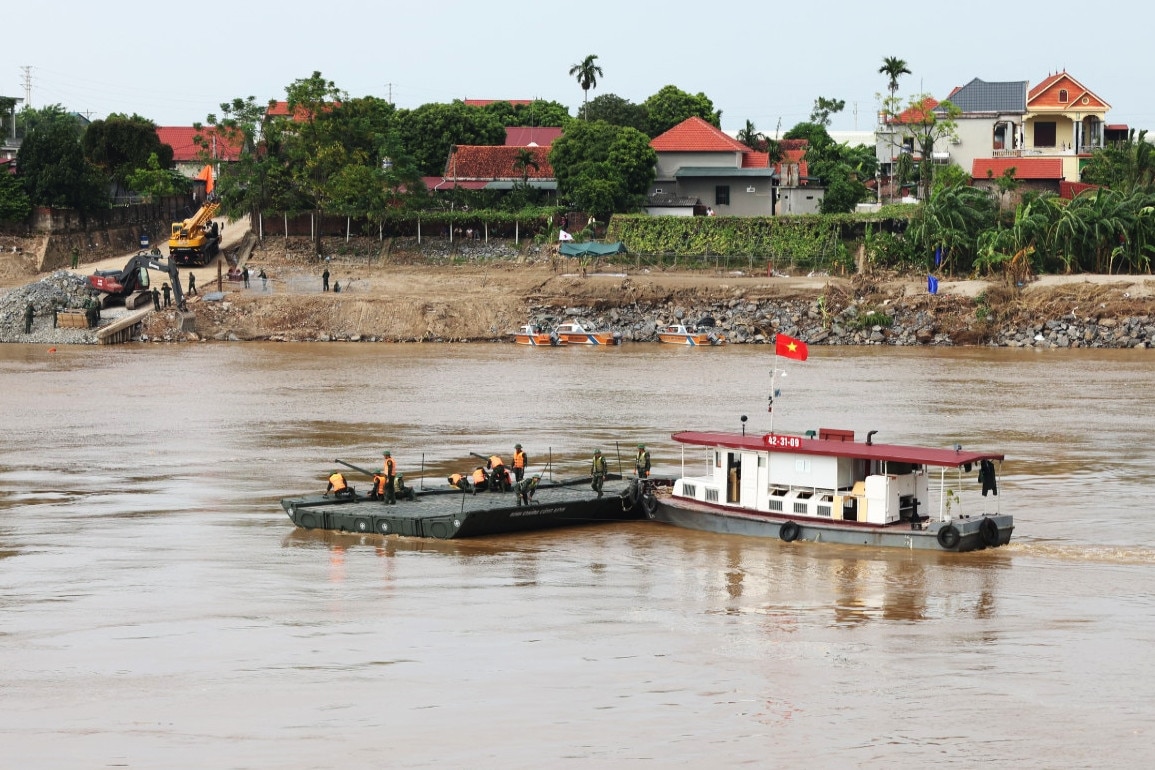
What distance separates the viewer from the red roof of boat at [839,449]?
27.5 m

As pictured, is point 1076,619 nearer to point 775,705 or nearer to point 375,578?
point 775,705

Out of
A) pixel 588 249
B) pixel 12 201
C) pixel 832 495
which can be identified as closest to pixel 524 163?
pixel 588 249

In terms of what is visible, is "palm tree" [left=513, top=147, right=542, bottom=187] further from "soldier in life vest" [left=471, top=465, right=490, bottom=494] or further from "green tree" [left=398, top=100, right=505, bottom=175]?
"soldier in life vest" [left=471, top=465, right=490, bottom=494]

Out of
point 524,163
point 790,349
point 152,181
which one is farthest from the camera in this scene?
point 152,181

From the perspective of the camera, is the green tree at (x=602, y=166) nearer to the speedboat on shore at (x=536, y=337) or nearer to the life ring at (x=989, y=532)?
the speedboat on shore at (x=536, y=337)

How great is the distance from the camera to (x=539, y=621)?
22891 mm

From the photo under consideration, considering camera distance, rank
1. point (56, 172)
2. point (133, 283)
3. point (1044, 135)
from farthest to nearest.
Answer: point (1044, 135) → point (56, 172) → point (133, 283)

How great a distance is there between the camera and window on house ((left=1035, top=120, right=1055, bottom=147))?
9012 cm

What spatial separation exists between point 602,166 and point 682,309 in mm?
14341

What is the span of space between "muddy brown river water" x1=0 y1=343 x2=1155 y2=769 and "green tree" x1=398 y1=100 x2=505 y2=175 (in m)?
51.7

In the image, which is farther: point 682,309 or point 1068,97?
point 1068,97

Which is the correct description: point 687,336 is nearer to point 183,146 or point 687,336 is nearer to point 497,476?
point 497,476

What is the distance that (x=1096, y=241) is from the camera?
71.4 meters

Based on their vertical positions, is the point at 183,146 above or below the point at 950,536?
above
